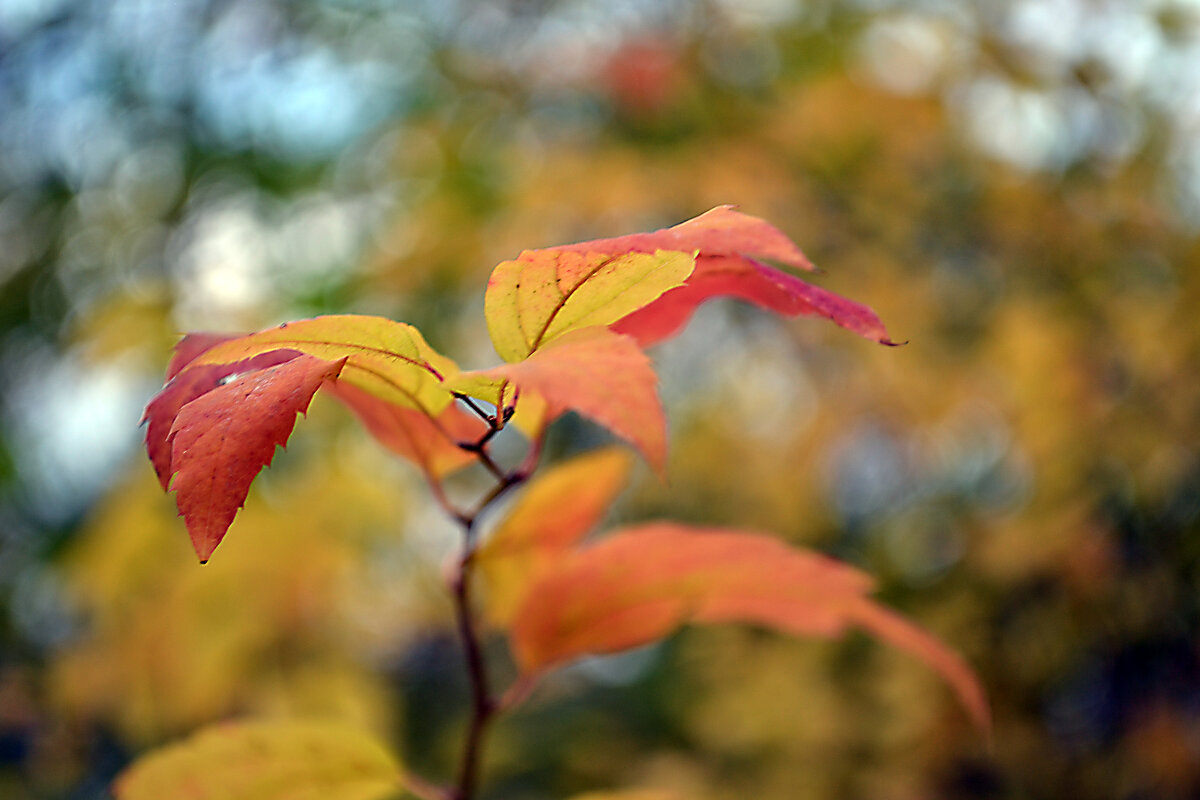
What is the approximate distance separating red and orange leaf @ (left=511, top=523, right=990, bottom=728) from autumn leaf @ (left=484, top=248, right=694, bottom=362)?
6.8 inches

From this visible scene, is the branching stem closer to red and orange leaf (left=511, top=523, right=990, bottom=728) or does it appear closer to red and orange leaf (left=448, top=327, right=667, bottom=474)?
red and orange leaf (left=511, top=523, right=990, bottom=728)

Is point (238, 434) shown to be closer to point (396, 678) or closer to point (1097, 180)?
point (1097, 180)

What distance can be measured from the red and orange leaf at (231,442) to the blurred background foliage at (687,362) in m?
0.74

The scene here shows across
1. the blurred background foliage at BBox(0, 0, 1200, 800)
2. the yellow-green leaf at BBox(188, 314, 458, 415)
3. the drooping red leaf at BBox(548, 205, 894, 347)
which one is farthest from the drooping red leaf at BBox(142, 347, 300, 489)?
the blurred background foliage at BBox(0, 0, 1200, 800)

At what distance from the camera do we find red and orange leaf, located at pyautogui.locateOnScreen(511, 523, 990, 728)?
442mm

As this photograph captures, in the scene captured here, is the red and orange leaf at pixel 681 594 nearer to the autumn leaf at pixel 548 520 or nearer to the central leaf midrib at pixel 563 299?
the autumn leaf at pixel 548 520

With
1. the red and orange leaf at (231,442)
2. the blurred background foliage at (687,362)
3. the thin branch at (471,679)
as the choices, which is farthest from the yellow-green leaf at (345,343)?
the blurred background foliage at (687,362)

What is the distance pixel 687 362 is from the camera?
6.33 feet

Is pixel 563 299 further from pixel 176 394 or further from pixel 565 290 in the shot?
pixel 176 394

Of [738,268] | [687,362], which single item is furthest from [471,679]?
[687,362]

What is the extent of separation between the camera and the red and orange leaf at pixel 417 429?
0.39 m

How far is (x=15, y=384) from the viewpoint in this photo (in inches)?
74.7

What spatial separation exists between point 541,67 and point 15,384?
1243mm

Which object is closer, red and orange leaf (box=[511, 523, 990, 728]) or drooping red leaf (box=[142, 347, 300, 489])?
drooping red leaf (box=[142, 347, 300, 489])
